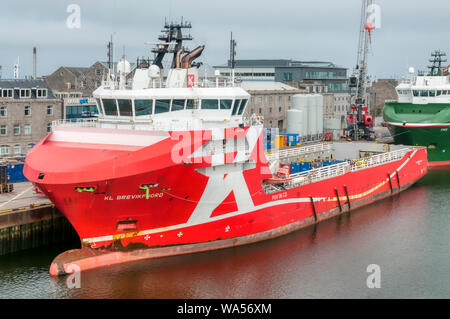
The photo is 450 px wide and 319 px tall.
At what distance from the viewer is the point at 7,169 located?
111 ft

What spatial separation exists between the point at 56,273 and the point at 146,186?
4793 mm

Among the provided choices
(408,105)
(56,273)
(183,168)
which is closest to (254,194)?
(183,168)

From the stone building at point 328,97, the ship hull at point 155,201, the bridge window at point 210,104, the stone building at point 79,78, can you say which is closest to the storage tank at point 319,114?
the stone building at point 328,97

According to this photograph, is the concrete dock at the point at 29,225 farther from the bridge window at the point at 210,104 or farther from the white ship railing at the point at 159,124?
the bridge window at the point at 210,104

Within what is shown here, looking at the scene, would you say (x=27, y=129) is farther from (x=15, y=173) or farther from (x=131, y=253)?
(x=131, y=253)

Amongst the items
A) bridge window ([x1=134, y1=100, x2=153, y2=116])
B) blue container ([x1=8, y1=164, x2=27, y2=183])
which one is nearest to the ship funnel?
bridge window ([x1=134, y1=100, x2=153, y2=116])

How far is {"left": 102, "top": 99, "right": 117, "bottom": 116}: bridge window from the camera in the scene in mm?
26125

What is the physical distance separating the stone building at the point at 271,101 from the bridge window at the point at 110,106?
32206 mm

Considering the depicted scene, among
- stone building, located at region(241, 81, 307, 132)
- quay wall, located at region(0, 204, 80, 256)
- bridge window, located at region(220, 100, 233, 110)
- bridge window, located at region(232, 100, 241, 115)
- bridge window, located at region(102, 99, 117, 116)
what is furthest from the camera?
stone building, located at region(241, 81, 307, 132)

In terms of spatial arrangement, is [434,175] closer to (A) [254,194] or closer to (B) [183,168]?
(A) [254,194]

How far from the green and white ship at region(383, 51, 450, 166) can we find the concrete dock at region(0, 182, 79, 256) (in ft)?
105

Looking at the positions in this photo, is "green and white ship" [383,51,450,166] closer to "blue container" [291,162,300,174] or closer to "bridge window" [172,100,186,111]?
"blue container" [291,162,300,174]

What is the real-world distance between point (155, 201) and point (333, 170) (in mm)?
14669

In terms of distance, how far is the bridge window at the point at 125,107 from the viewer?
84.5ft
